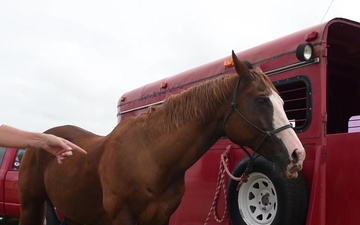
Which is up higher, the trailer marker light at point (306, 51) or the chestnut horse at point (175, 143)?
the trailer marker light at point (306, 51)

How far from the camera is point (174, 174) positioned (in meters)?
3.81

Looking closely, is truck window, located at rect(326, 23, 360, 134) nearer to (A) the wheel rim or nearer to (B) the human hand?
(A) the wheel rim

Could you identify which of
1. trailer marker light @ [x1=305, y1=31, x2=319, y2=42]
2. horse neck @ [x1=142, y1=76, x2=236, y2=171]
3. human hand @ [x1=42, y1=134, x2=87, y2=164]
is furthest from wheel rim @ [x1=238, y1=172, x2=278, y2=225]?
human hand @ [x1=42, y1=134, x2=87, y2=164]

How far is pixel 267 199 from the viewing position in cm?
445

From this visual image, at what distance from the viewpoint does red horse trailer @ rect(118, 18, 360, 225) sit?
4.01 meters

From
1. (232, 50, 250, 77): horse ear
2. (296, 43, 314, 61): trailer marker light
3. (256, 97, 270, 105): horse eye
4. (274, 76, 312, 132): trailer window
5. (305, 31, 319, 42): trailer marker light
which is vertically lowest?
(256, 97, 270, 105): horse eye

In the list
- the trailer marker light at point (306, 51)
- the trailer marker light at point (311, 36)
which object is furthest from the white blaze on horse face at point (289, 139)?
the trailer marker light at point (311, 36)

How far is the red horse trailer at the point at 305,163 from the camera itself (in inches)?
158

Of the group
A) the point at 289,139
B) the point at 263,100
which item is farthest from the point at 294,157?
the point at 263,100

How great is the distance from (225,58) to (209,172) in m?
1.41

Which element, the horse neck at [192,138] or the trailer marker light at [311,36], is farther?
the trailer marker light at [311,36]

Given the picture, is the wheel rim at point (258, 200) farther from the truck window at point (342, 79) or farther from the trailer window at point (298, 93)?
the truck window at point (342, 79)

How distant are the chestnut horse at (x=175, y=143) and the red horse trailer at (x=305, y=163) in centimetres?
72

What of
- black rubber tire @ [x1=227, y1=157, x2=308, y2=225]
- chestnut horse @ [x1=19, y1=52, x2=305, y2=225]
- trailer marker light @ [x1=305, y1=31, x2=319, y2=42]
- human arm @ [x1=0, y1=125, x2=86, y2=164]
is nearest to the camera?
human arm @ [x1=0, y1=125, x2=86, y2=164]
